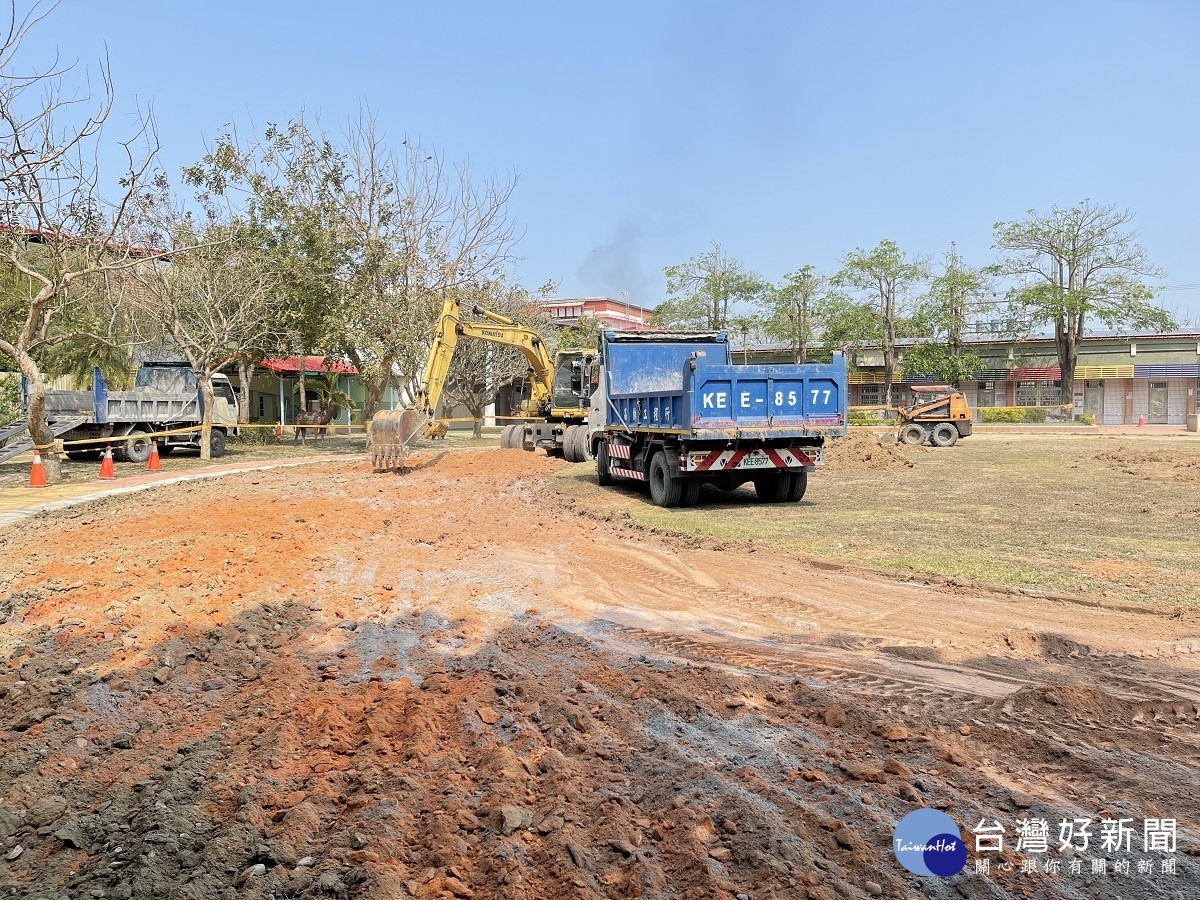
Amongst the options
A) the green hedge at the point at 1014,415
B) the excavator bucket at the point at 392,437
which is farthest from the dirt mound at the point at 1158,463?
the green hedge at the point at 1014,415

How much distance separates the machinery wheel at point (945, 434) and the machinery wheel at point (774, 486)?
1849 cm

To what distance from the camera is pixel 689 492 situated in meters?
13.0

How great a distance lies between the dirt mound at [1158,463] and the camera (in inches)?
655

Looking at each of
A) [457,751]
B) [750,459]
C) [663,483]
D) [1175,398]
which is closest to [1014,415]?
[1175,398]

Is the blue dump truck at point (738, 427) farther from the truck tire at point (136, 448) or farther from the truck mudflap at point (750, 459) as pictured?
the truck tire at point (136, 448)

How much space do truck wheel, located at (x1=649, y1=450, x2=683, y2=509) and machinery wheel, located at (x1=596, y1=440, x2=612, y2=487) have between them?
2.61 metres

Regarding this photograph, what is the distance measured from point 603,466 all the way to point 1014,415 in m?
38.6

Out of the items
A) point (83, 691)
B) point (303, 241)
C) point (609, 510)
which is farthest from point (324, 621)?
point (303, 241)

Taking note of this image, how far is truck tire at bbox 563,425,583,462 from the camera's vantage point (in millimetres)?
21984

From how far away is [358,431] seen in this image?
148 feet

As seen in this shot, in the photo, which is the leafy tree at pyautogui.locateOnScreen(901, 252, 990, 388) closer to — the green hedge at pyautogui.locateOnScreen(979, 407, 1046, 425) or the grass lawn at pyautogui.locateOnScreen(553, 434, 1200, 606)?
the green hedge at pyautogui.locateOnScreen(979, 407, 1046, 425)

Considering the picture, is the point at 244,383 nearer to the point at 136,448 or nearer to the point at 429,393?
the point at 136,448

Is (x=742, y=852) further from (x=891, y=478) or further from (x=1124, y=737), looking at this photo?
(x=891, y=478)

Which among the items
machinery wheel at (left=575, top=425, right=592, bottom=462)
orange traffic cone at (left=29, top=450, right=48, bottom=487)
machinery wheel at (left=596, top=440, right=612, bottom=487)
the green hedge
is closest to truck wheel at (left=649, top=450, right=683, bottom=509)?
machinery wheel at (left=596, top=440, right=612, bottom=487)
